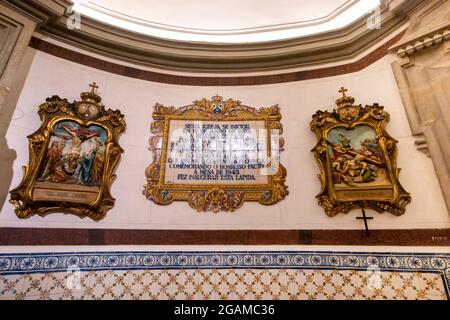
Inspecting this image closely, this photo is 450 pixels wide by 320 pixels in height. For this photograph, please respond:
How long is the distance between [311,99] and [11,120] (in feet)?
10.4

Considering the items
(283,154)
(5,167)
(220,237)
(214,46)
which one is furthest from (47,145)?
(283,154)

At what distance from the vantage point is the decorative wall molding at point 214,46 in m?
2.58

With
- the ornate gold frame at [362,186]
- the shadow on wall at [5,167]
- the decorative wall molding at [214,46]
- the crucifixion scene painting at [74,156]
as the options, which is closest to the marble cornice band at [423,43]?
the decorative wall molding at [214,46]

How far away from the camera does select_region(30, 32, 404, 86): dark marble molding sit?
8.54 ft

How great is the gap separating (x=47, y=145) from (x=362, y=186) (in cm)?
311

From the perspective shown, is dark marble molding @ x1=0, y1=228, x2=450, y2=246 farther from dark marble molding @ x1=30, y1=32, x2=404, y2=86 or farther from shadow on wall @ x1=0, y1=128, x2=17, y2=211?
dark marble molding @ x1=30, y1=32, x2=404, y2=86

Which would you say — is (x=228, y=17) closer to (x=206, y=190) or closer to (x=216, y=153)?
(x=216, y=153)

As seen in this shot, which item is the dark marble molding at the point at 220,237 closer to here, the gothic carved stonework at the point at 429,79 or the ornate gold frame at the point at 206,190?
the ornate gold frame at the point at 206,190

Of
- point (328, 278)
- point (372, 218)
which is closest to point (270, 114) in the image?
point (372, 218)

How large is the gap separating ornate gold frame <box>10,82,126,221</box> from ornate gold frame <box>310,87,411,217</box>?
217 centimetres

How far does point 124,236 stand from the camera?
2.22 m

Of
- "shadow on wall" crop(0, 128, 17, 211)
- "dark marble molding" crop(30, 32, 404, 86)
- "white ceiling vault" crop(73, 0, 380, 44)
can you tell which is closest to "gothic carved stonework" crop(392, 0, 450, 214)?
Result: "dark marble molding" crop(30, 32, 404, 86)

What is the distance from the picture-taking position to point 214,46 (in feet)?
9.91

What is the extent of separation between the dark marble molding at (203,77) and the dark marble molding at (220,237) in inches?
73.7
